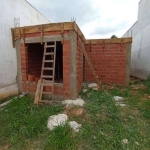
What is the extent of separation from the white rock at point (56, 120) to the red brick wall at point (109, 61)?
382cm

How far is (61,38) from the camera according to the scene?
392 cm

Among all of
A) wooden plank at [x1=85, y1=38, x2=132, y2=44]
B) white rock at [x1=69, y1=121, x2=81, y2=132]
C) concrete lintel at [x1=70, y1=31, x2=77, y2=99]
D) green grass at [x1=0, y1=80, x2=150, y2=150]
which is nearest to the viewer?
green grass at [x1=0, y1=80, x2=150, y2=150]

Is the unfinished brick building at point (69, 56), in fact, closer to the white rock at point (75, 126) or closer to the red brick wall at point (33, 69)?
the red brick wall at point (33, 69)

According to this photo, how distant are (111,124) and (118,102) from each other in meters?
1.48

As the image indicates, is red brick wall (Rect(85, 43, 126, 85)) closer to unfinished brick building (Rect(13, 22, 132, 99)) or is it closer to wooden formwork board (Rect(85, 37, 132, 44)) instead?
unfinished brick building (Rect(13, 22, 132, 99))

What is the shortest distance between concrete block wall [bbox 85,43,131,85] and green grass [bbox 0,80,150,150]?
8.86ft

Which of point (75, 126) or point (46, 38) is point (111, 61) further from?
point (75, 126)

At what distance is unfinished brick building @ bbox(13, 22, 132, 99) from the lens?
3928 millimetres

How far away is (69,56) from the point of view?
155 inches

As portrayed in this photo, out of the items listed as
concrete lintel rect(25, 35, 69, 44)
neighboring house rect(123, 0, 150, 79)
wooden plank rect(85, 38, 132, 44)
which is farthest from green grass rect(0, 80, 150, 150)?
neighboring house rect(123, 0, 150, 79)

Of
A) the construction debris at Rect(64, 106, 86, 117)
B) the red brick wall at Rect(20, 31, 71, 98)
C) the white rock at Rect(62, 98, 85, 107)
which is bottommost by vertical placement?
the construction debris at Rect(64, 106, 86, 117)

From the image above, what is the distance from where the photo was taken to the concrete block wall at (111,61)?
619 centimetres

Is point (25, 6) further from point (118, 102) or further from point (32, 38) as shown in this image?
point (118, 102)

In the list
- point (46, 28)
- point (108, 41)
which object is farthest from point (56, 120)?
point (108, 41)
